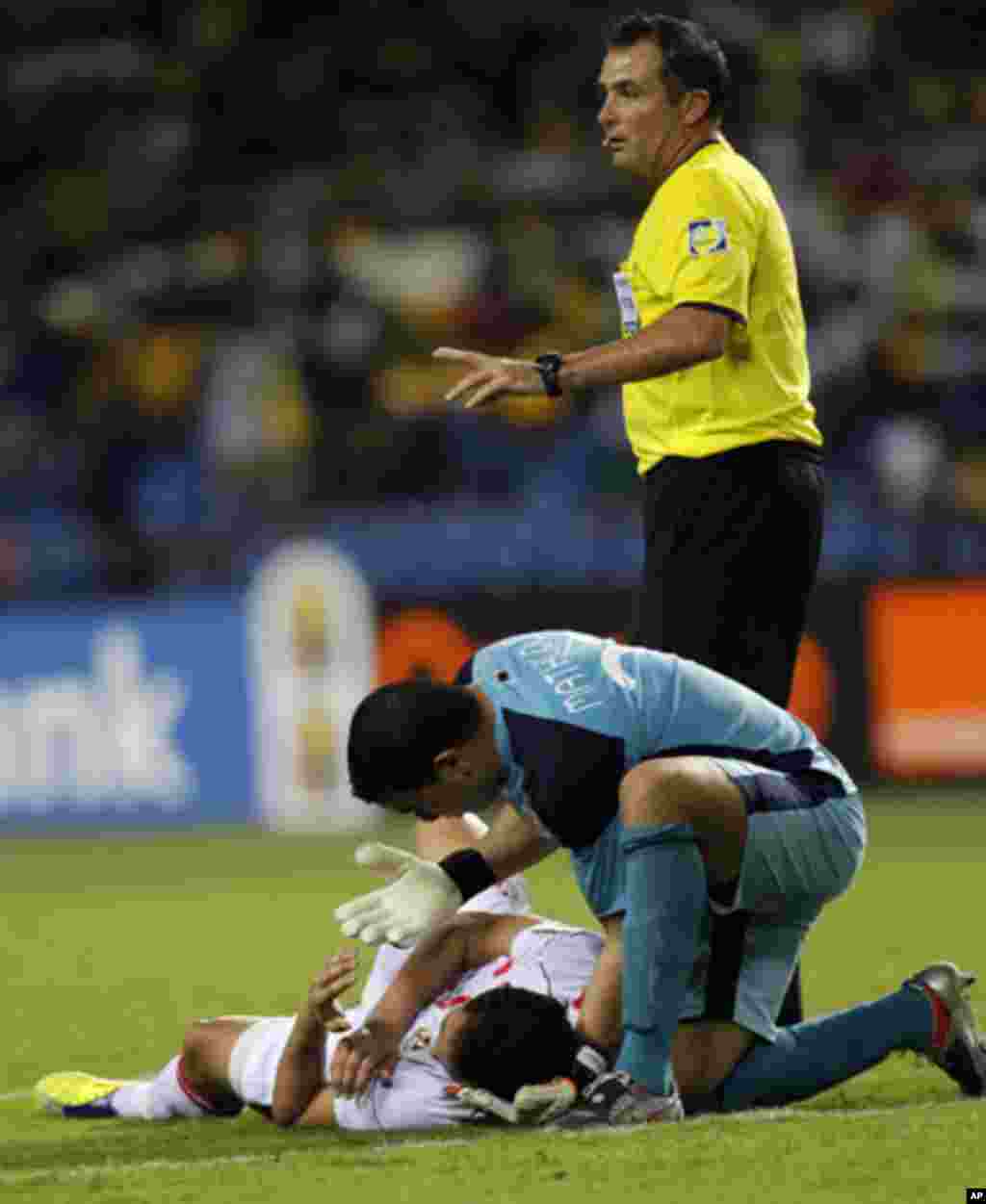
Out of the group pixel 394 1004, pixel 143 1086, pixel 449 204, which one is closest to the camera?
pixel 394 1004

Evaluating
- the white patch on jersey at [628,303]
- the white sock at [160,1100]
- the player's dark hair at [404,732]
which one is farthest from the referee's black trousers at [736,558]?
the white sock at [160,1100]

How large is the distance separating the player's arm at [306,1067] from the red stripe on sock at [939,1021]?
1134 millimetres

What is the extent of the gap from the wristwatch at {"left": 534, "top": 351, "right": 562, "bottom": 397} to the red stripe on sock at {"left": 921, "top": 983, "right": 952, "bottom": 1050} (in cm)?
140

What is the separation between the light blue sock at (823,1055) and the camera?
16.8ft

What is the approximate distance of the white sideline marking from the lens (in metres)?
4.73

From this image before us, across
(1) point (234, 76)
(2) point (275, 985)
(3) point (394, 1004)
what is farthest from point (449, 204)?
(3) point (394, 1004)

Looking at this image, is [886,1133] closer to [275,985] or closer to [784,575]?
[784,575]

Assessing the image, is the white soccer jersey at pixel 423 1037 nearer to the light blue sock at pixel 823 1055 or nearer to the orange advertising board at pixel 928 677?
the light blue sock at pixel 823 1055

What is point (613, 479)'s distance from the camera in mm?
14742

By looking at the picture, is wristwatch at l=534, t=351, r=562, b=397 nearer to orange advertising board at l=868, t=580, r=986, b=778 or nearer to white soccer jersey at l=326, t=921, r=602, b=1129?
white soccer jersey at l=326, t=921, r=602, b=1129

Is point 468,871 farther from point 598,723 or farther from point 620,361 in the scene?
point 620,361

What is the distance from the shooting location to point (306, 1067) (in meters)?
5.12

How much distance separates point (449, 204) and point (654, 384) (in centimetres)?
1103

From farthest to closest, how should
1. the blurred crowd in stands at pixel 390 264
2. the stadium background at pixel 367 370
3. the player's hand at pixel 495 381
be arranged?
the blurred crowd in stands at pixel 390 264
the stadium background at pixel 367 370
the player's hand at pixel 495 381
